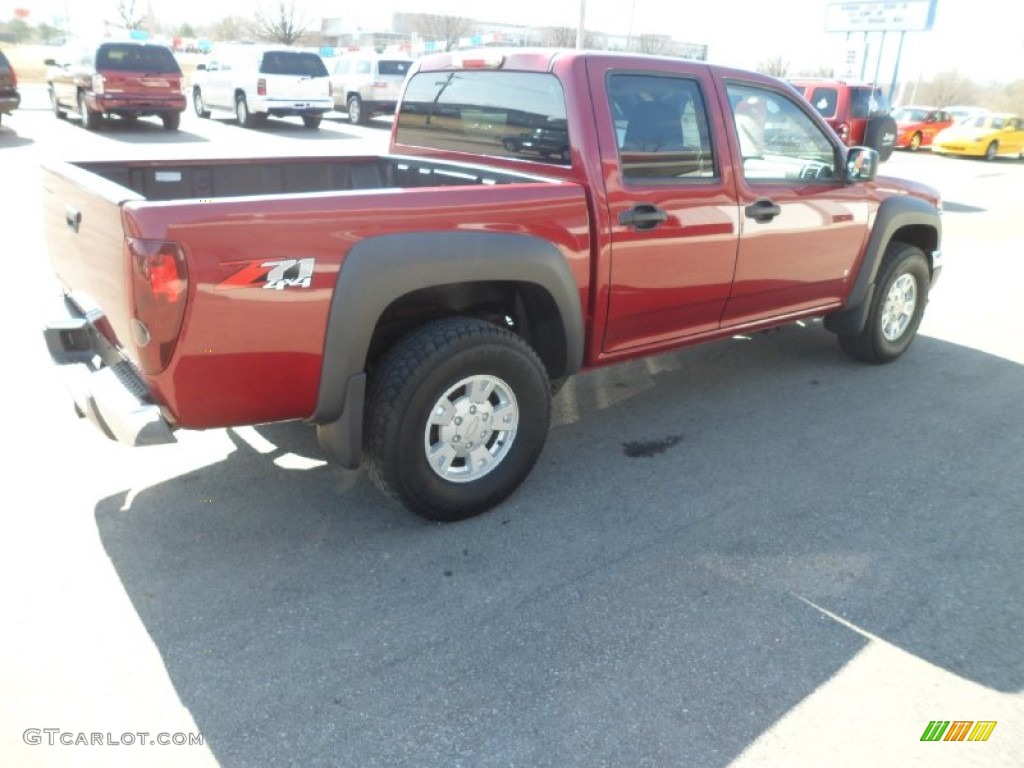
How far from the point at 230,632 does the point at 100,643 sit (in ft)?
1.29

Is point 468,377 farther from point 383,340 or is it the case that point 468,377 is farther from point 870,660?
point 870,660

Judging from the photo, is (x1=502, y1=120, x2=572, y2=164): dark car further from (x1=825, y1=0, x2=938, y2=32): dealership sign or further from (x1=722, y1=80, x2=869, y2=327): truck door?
(x1=825, y1=0, x2=938, y2=32): dealership sign

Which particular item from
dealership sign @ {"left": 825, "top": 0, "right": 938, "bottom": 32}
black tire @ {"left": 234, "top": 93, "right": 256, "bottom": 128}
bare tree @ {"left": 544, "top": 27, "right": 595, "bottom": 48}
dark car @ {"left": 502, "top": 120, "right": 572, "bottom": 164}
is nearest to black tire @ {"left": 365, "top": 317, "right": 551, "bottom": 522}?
dark car @ {"left": 502, "top": 120, "right": 572, "bottom": 164}

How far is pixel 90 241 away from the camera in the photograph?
3049 millimetres

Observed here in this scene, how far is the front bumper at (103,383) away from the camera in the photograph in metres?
2.82

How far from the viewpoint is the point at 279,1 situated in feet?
176

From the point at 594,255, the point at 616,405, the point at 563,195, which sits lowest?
the point at 616,405

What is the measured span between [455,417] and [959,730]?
6.52ft

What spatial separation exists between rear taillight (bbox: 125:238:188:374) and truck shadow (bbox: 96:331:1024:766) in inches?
36.1

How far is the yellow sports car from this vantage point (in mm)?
24203

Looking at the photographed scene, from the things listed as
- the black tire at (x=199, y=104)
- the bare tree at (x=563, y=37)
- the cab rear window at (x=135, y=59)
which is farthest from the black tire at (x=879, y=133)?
the bare tree at (x=563, y=37)

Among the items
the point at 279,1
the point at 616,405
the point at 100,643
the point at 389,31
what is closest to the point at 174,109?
the point at 616,405

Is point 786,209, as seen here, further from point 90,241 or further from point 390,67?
point 390,67

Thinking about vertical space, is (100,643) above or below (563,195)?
below
